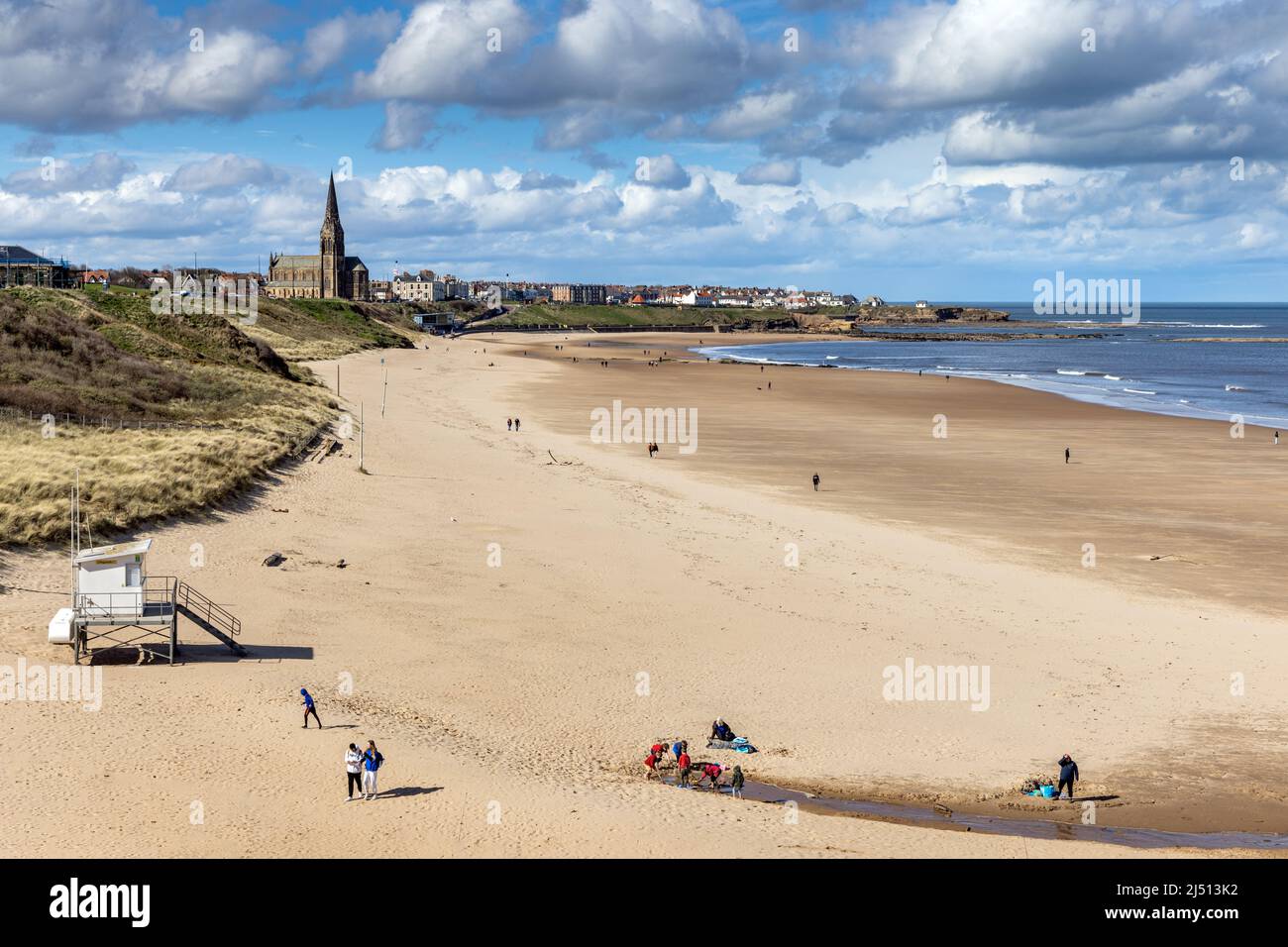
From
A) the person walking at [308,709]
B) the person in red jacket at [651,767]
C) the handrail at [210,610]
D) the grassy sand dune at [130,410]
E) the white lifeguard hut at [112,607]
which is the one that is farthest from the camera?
the grassy sand dune at [130,410]

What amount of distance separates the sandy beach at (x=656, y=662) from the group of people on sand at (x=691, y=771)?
1.20 ft

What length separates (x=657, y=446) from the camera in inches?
2212

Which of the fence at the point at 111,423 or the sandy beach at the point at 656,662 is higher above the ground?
the fence at the point at 111,423

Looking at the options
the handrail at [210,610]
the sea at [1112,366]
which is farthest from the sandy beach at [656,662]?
the sea at [1112,366]

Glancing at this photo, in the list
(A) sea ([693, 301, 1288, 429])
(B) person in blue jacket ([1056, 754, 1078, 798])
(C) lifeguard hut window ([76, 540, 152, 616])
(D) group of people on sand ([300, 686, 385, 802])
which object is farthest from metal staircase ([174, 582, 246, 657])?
(A) sea ([693, 301, 1288, 429])

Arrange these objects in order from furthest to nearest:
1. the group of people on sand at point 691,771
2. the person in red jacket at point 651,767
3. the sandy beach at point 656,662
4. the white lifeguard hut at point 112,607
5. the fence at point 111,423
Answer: the fence at point 111,423, the white lifeguard hut at point 112,607, the person in red jacket at point 651,767, the group of people on sand at point 691,771, the sandy beach at point 656,662

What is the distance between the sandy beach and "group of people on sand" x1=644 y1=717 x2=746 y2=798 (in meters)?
0.37

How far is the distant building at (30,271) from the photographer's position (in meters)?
91.8

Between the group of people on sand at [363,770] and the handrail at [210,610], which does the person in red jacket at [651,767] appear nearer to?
the group of people on sand at [363,770]

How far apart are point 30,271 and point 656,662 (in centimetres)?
8887
